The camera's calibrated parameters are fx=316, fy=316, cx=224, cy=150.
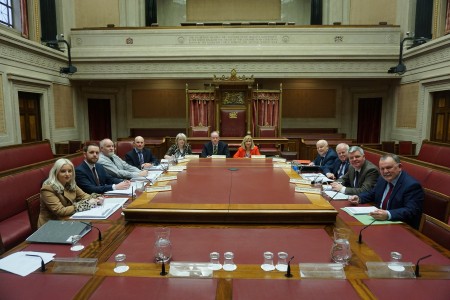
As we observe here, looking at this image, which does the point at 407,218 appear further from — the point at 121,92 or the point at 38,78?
the point at 121,92

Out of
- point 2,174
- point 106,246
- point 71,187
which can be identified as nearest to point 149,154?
point 2,174

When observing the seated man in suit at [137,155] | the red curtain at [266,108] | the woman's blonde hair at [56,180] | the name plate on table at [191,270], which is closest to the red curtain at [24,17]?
the seated man in suit at [137,155]

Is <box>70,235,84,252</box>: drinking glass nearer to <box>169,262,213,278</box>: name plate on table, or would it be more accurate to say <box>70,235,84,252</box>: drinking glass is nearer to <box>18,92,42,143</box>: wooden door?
<box>169,262,213,278</box>: name plate on table

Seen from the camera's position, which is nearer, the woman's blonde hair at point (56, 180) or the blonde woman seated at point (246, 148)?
the woman's blonde hair at point (56, 180)

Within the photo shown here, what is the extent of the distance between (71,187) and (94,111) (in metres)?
8.79

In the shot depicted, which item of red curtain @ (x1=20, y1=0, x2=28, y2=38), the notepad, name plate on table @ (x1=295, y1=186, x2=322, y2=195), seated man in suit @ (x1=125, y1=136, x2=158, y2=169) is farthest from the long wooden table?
red curtain @ (x1=20, y1=0, x2=28, y2=38)

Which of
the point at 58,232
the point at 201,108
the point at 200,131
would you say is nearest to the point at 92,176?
the point at 58,232

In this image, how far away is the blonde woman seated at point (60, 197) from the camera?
86.4 inches

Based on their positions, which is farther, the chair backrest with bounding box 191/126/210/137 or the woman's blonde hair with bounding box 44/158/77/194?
the chair backrest with bounding box 191/126/210/137

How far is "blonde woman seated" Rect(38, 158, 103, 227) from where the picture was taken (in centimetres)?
220

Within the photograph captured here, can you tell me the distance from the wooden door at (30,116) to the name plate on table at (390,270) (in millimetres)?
7725

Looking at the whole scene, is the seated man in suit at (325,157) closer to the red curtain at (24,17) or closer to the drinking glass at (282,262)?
the drinking glass at (282,262)

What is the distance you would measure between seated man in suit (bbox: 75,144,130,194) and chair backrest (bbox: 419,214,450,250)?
226 cm

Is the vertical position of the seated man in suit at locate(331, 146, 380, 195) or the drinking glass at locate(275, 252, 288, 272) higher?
the seated man in suit at locate(331, 146, 380, 195)
